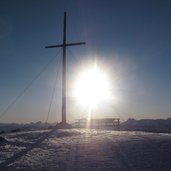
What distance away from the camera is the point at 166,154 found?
14.0 meters

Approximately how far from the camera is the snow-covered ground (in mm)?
12539

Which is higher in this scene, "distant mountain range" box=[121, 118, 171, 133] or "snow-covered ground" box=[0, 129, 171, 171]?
"distant mountain range" box=[121, 118, 171, 133]

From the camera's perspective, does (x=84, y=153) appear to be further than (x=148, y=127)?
No

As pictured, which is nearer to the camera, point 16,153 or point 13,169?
point 13,169

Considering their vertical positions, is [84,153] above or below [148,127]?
below

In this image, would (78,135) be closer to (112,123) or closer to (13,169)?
(13,169)

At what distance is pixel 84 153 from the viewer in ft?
47.2

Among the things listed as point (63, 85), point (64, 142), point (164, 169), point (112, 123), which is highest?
point (63, 85)

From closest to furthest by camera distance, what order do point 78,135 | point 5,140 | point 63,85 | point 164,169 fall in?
point 164,169
point 5,140
point 78,135
point 63,85

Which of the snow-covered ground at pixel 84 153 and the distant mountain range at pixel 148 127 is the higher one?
the distant mountain range at pixel 148 127

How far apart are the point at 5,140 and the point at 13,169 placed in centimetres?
586

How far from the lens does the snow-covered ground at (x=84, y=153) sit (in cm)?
1254

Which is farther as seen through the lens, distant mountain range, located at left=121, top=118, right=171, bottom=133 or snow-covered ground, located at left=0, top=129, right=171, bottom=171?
distant mountain range, located at left=121, top=118, right=171, bottom=133

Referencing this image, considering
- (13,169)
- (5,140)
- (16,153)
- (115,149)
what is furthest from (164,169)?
(5,140)
